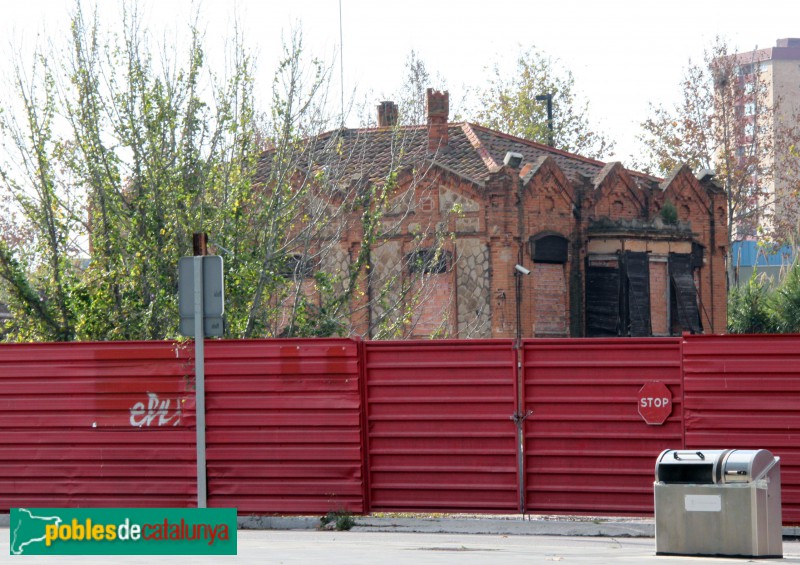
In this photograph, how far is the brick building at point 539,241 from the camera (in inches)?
1422

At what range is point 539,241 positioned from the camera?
37094 mm

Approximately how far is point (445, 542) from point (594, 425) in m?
2.20

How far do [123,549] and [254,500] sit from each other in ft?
11.5

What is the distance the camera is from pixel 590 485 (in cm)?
1394

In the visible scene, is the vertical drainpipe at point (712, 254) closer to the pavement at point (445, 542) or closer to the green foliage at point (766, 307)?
the green foliage at point (766, 307)

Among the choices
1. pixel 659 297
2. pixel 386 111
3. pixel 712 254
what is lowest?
pixel 659 297

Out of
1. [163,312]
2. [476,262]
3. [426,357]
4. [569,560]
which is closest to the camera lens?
[569,560]

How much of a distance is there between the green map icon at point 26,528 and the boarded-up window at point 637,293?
89.0ft

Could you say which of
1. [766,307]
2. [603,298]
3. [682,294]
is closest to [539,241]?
[603,298]

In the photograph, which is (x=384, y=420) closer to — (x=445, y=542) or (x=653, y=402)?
(x=445, y=542)

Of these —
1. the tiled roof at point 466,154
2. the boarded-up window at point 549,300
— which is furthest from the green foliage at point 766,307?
the boarded-up window at point 549,300

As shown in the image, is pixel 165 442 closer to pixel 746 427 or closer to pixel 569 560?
pixel 569 560

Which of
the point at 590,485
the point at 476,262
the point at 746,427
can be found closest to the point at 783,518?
the point at 746,427

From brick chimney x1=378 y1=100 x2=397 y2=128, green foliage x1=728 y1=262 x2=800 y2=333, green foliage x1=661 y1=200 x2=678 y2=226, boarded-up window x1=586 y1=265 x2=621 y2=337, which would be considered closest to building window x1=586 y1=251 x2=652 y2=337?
boarded-up window x1=586 y1=265 x2=621 y2=337
